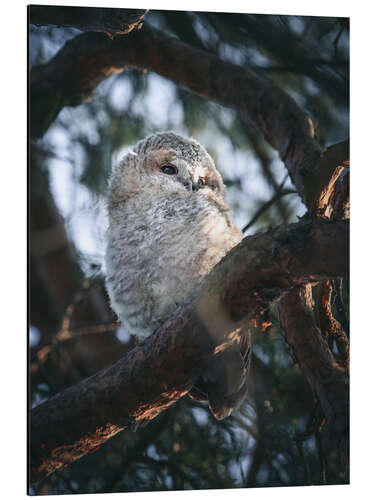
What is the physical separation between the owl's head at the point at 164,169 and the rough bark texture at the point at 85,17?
1.51 feet

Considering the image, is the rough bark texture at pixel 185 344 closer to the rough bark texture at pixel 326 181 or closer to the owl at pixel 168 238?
the owl at pixel 168 238

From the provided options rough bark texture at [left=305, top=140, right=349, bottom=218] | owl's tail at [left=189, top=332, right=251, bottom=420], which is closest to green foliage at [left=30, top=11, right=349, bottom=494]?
owl's tail at [left=189, top=332, right=251, bottom=420]

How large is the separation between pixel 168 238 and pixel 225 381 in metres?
0.54

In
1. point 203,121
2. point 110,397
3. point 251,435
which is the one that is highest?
point 203,121

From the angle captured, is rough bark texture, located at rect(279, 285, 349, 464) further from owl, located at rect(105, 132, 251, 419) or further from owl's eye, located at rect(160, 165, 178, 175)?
owl's eye, located at rect(160, 165, 178, 175)

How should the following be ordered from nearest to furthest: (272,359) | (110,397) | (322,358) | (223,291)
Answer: (223,291) < (110,397) < (322,358) < (272,359)

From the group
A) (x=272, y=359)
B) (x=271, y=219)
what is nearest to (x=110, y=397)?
(x=272, y=359)

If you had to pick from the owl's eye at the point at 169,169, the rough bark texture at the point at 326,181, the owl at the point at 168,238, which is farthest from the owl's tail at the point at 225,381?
the owl's eye at the point at 169,169

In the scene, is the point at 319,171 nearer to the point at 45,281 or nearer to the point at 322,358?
the point at 322,358

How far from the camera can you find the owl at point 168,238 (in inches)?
85.8

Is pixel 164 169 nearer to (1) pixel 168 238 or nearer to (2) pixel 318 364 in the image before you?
(1) pixel 168 238

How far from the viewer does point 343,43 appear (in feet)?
8.57

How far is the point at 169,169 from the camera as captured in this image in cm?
251

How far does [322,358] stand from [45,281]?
1.12 m
